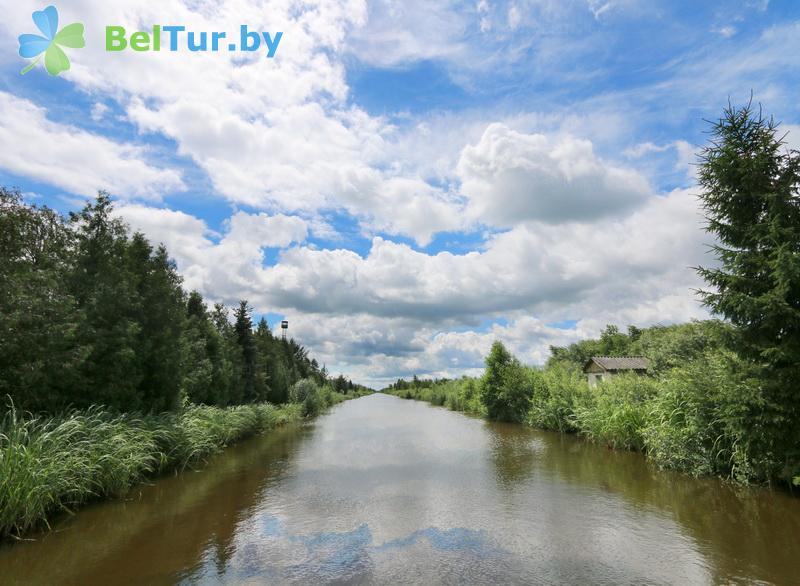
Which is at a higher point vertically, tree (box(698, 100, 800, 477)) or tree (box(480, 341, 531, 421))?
tree (box(698, 100, 800, 477))

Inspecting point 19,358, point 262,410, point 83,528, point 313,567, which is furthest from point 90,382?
point 262,410

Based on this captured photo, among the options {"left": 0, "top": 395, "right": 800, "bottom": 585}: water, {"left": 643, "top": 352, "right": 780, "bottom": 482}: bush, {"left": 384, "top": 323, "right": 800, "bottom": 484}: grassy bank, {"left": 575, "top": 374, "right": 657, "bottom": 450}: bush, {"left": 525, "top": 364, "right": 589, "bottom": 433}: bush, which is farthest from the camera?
{"left": 525, "top": 364, "right": 589, "bottom": 433}: bush

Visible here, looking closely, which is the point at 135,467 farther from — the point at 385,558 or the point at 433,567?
the point at 433,567

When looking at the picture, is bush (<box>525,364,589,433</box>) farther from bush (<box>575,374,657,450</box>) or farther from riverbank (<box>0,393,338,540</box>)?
riverbank (<box>0,393,338,540</box>)

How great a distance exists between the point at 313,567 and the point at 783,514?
786 cm

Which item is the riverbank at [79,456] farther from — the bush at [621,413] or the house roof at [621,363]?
the house roof at [621,363]

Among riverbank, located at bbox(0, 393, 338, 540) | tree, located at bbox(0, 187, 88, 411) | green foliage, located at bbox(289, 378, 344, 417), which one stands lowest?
green foliage, located at bbox(289, 378, 344, 417)

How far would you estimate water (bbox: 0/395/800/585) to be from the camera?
228 inches

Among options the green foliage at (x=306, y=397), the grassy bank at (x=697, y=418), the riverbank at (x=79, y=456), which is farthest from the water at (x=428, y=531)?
the green foliage at (x=306, y=397)

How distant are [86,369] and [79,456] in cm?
366

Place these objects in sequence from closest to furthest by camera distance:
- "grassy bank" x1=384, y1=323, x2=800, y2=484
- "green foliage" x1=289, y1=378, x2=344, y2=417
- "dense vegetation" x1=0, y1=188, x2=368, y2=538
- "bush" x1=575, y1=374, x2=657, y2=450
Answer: "dense vegetation" x1=0, y1=188, x2=368, y2=538
"grassy bank" x1=384, y1=323, x2=800, y2=484
"bush" x1=575, y1=374, x2=657, y2=450
"green foliage" x1=289, y1=378, x2=344, y2=417

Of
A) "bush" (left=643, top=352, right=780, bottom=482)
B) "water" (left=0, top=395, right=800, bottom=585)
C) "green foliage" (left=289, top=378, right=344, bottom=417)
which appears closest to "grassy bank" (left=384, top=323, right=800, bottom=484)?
"bush" (left=643, top=352, right=780, bottom=482)

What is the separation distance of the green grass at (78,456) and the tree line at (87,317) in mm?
754

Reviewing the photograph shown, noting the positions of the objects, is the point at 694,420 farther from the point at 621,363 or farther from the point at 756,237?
the point at 621,363
